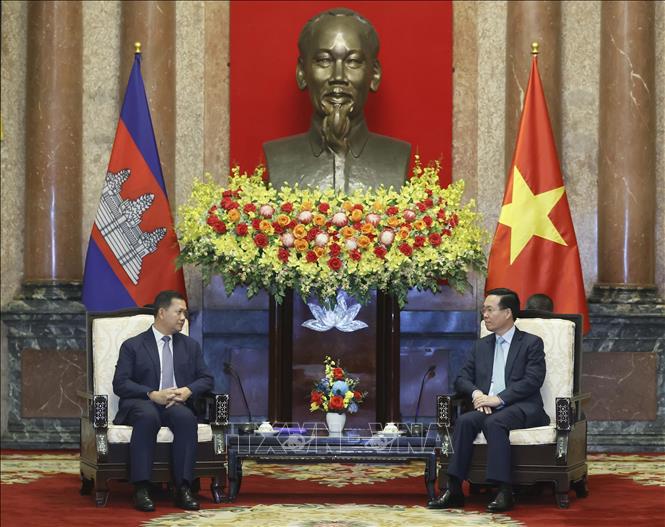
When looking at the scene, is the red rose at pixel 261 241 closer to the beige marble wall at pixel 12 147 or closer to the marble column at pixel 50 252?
the marble column at pixel 50 252

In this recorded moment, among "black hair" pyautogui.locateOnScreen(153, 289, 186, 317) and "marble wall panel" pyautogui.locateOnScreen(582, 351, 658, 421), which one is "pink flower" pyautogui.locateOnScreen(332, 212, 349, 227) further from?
"marble wall panel" pyautogui.locateOnScreen(582, 351, 658, 421)

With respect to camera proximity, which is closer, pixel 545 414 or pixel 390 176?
pixel 545 414

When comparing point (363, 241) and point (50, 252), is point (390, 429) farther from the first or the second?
point (50, 252)

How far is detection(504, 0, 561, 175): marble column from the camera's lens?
11.2m

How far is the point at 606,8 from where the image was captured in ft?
36.6

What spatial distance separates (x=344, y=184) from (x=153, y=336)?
2.60 metres

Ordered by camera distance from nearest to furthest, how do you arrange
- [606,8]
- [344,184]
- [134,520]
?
[134,520] < [344,184] < [606,8]

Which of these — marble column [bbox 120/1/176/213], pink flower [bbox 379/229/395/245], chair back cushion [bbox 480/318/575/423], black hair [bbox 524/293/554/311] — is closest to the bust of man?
marble column [bbox 120/1/176/213]

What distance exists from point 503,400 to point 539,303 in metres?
1.75

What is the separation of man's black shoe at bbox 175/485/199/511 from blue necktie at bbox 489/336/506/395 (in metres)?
1.74

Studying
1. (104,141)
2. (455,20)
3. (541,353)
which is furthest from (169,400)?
(455,20)

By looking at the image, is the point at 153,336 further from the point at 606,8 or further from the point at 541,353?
the point at 606,8

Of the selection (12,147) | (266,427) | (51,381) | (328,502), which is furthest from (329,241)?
(12,147)

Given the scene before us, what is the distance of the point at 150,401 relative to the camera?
801 centimetres
